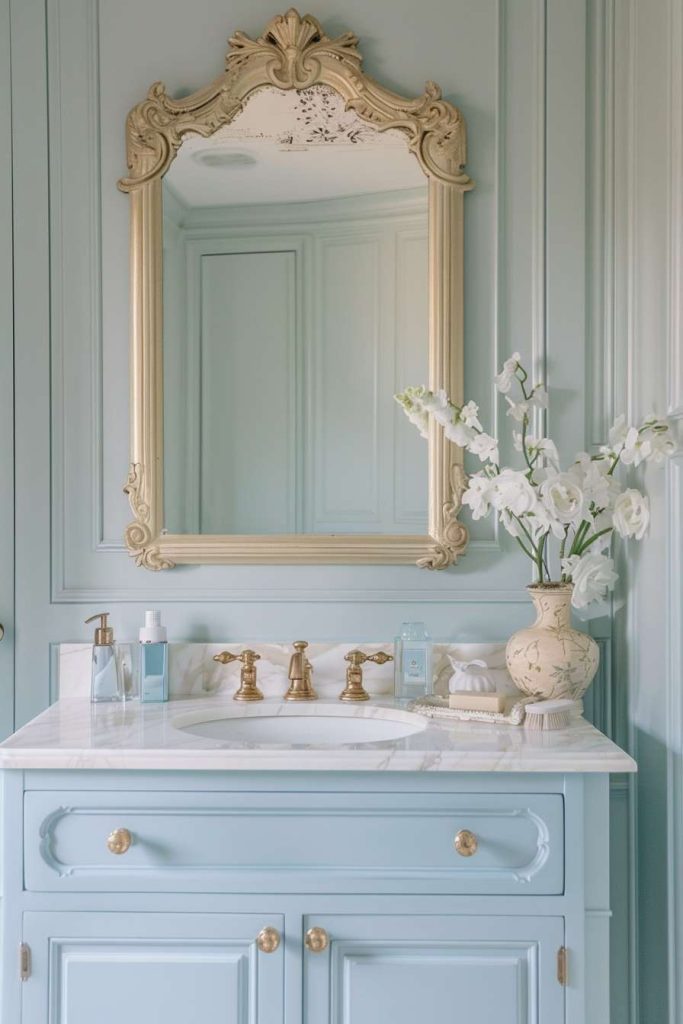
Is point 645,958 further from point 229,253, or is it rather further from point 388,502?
point 229,253

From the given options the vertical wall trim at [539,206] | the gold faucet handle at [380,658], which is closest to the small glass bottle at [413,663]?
the gold faucet handle at [380,658]

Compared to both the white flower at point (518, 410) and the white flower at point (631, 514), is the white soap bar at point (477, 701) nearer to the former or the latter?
the white flower at point (631, 514)

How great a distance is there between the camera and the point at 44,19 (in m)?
1.95

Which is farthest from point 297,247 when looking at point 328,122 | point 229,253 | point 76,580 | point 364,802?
point 364,802

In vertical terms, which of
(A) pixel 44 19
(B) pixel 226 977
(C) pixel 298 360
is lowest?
(B) pixel 226 977

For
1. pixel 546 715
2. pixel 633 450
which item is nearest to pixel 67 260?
pixel 633 450

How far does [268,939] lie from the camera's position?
1448 millimetres

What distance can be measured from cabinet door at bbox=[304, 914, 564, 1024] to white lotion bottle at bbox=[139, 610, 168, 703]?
21.8 inches

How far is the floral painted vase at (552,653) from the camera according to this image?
1703 mm

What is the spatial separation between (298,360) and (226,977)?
112 centimetres

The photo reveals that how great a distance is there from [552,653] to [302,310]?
828 millimetres

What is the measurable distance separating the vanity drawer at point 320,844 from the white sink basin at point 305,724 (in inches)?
10.7

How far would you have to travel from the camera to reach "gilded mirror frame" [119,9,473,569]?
191 cm

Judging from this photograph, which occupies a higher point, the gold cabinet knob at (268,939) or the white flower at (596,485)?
the white flower at (596,485)
